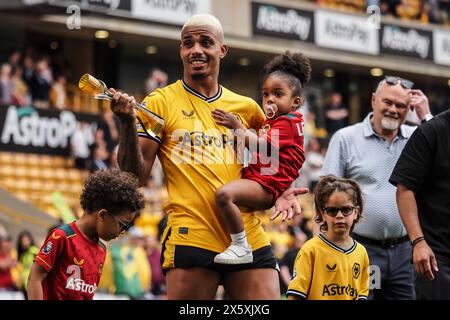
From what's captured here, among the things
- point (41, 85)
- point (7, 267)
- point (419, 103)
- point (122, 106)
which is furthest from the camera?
point (41, 85)

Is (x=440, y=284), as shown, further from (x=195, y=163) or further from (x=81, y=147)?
(x=81, y=147)

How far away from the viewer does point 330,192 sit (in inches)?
313

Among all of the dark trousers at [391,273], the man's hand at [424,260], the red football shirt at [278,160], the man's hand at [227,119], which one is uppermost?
the man's hand at [227,119]

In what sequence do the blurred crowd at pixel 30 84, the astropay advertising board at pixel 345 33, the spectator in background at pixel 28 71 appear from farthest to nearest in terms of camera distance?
the astropay advertising board at pixel 345 33
the spectator in background at pixel 28 71
the blurred crowd at pixel 30 84

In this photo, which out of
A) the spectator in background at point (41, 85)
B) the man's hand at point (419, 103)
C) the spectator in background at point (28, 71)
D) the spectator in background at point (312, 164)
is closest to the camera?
the man's hand at point (419, 103)

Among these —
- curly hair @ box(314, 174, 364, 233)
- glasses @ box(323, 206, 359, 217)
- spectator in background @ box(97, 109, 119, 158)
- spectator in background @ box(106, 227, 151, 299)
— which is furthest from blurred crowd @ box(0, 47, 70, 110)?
glasses @ box(323, 206, 359, 217)

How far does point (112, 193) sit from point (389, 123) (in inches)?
113

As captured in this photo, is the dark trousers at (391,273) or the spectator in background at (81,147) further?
the spectator in background at (81,147)

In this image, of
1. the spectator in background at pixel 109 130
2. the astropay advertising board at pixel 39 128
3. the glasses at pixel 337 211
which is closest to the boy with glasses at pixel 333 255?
the glasses at pixel 337 211

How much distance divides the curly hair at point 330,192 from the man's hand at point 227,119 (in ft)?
3.67

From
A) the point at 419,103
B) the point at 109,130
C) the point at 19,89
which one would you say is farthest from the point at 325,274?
the point at 109,130

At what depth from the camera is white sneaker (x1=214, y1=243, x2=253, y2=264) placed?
22.8ft

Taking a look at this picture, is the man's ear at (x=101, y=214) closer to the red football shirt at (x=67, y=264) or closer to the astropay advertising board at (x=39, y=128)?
the red football shirt at (x=67, y=264)

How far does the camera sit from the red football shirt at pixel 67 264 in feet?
23.0
